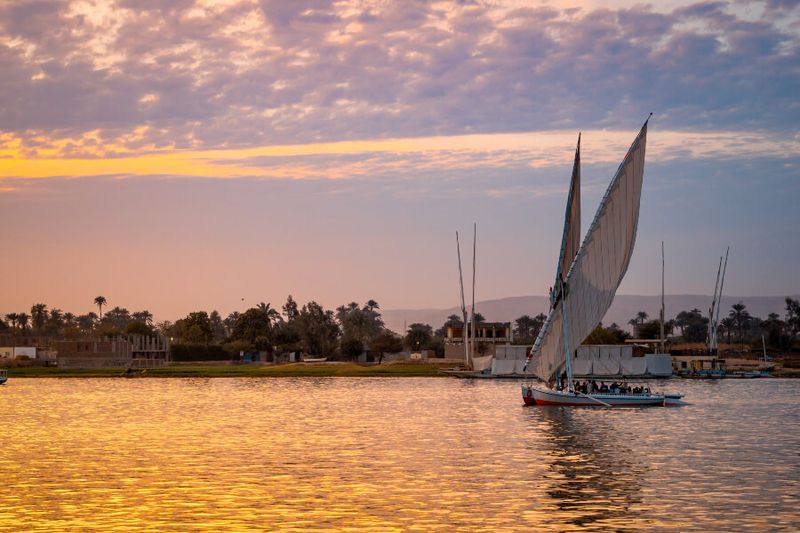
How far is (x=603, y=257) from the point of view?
7944cm

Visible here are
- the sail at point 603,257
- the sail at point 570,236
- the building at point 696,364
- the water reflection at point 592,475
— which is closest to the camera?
the water reflection at point 592,475

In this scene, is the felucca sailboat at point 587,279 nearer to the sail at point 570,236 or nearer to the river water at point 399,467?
the sail at point 570,236

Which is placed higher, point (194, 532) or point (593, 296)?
point (593, 296)

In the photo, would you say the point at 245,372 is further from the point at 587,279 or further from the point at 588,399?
the point at 587,279

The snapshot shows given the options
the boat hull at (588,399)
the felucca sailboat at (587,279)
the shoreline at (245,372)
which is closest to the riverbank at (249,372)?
the shoreline at (245,372)

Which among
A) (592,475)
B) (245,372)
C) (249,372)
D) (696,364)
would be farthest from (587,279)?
(245,372)

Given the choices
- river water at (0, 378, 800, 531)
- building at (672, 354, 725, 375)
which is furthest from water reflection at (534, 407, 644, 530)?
building at (672, 354, 725, 375)

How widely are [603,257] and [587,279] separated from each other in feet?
8.61

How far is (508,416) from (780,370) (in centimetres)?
11130

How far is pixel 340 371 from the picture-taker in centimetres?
18912

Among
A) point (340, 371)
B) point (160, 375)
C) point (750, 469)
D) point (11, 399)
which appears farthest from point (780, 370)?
point (750, 469)

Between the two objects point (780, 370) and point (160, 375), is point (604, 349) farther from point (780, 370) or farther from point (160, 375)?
point (160, 375)

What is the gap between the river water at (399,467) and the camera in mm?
37438

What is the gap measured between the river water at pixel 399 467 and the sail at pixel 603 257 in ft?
Answer: 24.9
